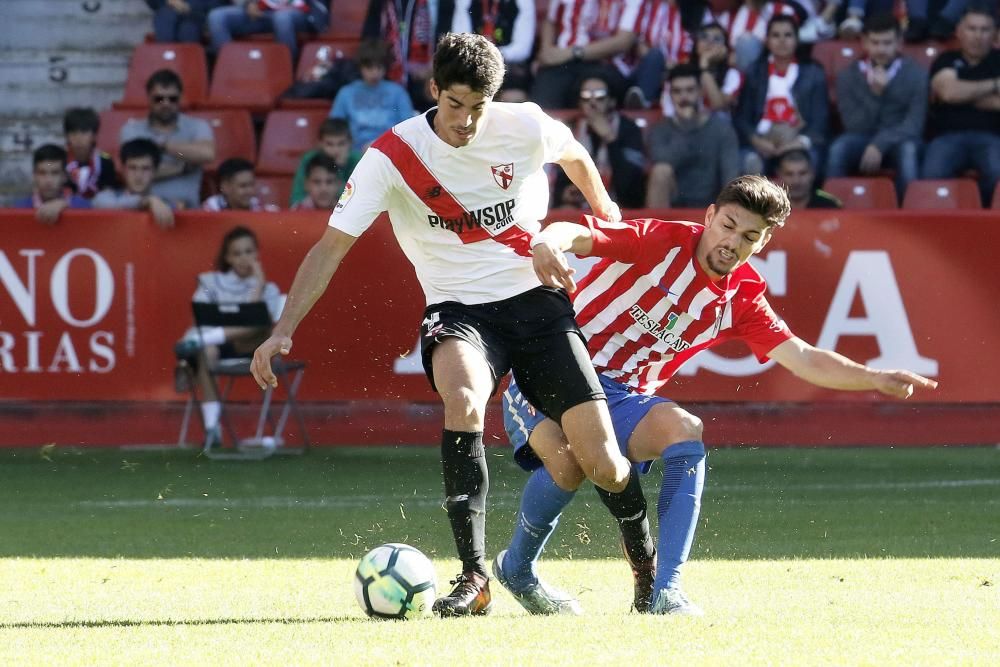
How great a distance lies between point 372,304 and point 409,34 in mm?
3346

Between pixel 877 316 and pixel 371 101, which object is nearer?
pixel 877 316

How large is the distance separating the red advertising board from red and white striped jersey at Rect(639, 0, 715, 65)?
9.47ft

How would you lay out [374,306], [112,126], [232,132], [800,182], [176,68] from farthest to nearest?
[176,68]
[112,126]
[232,132]
[800,182]
[374,306]

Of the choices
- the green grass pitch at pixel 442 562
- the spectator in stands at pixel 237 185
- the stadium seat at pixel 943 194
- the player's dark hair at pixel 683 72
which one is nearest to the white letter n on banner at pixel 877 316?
the green grass pitch at pixel 442 562

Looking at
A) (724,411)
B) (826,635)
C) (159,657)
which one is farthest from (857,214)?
(159,657)

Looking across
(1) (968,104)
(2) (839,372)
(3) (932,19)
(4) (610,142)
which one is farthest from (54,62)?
(2) (839,372)

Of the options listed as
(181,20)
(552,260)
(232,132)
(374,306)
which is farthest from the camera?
(181,20)

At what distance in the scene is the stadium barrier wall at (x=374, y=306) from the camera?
1039 cm

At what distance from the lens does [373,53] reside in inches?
489

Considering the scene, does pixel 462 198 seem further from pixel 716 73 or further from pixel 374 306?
pixel 716 73

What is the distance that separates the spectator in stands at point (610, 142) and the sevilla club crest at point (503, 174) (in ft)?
18.8

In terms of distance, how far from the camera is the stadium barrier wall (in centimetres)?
1039

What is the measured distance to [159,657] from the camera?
15.0ft

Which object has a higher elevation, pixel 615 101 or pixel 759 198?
pixel 759 198
